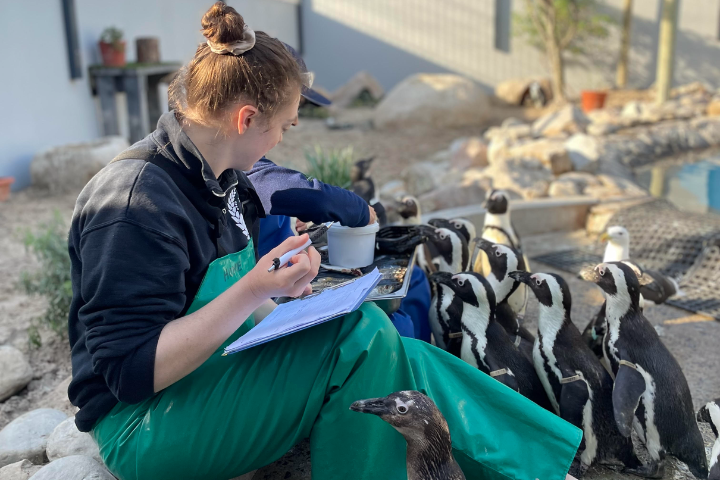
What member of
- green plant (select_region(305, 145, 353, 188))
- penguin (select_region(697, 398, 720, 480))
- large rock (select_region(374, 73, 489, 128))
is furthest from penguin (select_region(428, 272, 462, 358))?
large rock (select_region(374, 73, 489, 128))

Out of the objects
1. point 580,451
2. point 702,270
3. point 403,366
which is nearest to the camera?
point 403,366

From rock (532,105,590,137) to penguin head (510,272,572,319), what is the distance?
698 cm

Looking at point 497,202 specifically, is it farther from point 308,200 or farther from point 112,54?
point 112,54

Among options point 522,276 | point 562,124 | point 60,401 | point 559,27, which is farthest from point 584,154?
point 559,27

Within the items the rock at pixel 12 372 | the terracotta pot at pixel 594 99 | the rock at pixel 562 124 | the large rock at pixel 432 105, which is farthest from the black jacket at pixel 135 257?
the terracotta pot at pixel 594 99

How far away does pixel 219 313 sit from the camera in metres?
1.60

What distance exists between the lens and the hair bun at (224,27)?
167 centimetres

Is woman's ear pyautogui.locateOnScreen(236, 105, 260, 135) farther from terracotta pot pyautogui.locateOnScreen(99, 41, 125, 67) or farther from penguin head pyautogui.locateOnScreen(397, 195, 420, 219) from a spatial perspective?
terracotta pot pyautogui.locateOnScreen(99, 41, 125, 67)

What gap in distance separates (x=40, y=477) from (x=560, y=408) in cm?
177

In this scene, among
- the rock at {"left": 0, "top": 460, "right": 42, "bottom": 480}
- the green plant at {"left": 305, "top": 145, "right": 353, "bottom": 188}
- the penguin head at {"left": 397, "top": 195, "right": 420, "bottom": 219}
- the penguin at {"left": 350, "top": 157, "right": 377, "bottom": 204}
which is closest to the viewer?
the rock at {"left": 0, "top": 460, "right": 42, "bottom": 480}

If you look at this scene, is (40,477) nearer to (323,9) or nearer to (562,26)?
(562,26)

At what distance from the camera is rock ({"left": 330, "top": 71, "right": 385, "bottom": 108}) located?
14442 mm

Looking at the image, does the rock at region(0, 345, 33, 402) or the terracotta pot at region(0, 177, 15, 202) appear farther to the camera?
the terracotta pot at region(0, 177, 15, 202)

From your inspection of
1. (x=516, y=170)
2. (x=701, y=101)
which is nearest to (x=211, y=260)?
(x=516, y=170)
